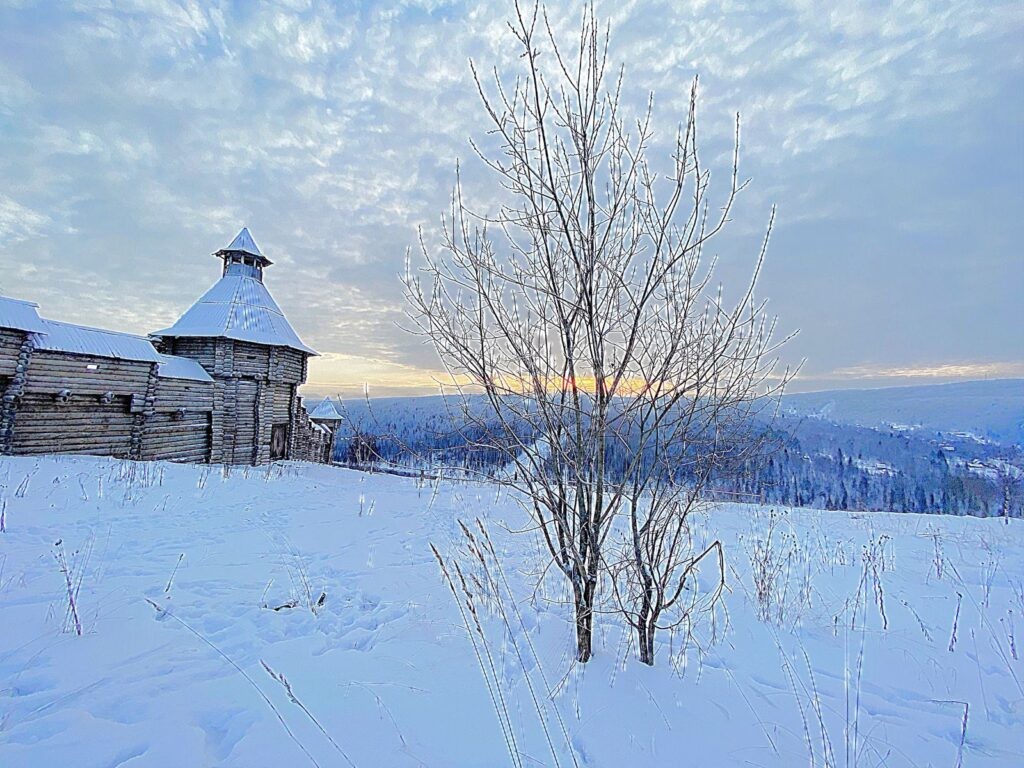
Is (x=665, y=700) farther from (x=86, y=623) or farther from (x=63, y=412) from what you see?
(x=63, y=412)

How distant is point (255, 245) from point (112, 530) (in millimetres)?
18708

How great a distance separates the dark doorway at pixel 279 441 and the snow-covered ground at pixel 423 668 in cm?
1637

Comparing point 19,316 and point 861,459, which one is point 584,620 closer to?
point 19,316

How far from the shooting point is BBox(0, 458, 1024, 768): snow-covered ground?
169 cm

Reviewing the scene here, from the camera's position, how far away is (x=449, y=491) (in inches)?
385

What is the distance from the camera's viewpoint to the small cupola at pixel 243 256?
19594mm

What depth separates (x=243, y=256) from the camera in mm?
19844

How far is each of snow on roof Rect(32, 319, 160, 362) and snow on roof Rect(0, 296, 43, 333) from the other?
15cm

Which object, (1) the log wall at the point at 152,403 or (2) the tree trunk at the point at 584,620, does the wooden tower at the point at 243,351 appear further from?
(2) the tree trunk at the point at 584,620

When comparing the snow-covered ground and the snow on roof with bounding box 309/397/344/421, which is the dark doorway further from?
the snow-covered ground

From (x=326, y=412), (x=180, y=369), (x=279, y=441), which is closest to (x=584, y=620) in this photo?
(x=180, y=369)

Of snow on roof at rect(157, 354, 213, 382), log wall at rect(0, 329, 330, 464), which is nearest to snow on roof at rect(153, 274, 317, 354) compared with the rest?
log wall at rect(0, 329, 330, 464)

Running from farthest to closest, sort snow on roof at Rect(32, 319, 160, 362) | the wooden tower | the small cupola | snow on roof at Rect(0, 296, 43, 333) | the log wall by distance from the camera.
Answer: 1. the small cupola
2. the wooden tower
3. snow on roof at Rect(32, 319, 160, 362)
4. the log wall
5. snow on roof at Rect(0, 296, 43, 333)

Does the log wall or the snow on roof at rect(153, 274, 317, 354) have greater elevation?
the snow on roof at rect(153, 274, 317, 354)
